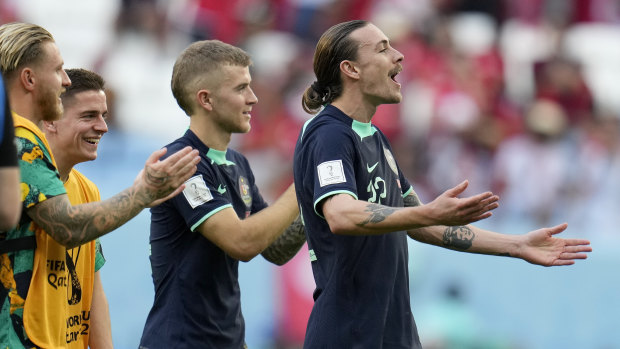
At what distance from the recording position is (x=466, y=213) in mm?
3975

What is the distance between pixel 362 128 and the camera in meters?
4.81

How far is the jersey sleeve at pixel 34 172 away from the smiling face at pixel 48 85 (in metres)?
0.18

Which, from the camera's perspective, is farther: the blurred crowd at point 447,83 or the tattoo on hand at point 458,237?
the blurred crowd at point 447,83

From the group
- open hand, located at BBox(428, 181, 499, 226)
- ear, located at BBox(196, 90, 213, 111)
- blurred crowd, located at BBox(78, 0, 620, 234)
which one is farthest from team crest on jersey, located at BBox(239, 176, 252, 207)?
blurred crowd, located at BBox(78, 0, 620, 234)

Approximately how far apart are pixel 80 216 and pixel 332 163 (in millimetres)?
1151

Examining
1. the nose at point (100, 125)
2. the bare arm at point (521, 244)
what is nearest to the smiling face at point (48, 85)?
the nose at point (100, 125)

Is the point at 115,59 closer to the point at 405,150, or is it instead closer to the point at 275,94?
the point at 275,94

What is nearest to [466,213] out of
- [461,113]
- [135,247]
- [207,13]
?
[135,247]

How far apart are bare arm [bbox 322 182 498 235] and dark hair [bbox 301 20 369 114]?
77 centimetres

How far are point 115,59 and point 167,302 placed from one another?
26.8 feet

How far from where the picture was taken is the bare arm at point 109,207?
4062 mm

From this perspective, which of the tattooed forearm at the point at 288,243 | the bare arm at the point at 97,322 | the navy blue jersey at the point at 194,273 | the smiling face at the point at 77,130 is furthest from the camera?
the tattooed forearm at the point at 288,243

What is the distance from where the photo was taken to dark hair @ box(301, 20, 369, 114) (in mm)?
4949

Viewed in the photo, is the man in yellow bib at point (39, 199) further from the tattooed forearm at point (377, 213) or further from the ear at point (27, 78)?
the tattooed forearm at point (377, 213)
